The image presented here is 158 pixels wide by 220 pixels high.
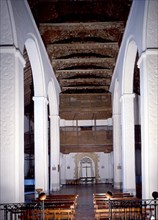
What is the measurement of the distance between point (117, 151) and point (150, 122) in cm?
1216

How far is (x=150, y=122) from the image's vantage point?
31.6 feet

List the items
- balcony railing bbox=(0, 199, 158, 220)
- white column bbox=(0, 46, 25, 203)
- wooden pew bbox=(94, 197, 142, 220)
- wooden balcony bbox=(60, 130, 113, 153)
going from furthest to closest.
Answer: wooden balcony bbox=(60, 130, 113, 153) < wooden pew bbox=(94, 197, 142, 220) < white column bbox=(0, 46, 25, 203) < balcony railing bbox=(0, 199, 158, 220)

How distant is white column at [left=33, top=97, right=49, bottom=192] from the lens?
49.4ft

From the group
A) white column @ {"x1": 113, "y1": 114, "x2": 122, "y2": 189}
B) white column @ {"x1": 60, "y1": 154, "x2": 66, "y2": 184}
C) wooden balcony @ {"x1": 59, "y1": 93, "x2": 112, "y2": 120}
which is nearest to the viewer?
white column @ {"x1": 113, "y1": 114, "x2": 122, "y2": 189}

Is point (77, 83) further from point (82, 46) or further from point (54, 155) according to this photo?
point (82, 46)

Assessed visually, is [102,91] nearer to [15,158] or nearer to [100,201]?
[100,201]

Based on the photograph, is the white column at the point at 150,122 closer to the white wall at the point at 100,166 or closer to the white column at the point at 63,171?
the white column at the point at 63,171

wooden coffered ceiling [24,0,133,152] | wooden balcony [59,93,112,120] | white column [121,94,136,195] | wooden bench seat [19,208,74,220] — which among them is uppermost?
wooden coffered ceiling [24,0,133,152]

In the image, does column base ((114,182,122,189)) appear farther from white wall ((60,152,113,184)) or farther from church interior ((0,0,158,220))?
white wall ((60,152,113,184))

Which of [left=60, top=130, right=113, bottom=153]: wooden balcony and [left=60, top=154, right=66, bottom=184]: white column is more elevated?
[left=60, top=130, right=113, bottom=153]: wooden balcony

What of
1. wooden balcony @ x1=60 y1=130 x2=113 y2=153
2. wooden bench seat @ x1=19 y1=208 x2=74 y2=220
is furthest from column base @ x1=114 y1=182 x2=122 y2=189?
wooden bench seat @ x1=19 y1=208 x2=74 y2=220

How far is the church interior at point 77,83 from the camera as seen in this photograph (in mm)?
9180

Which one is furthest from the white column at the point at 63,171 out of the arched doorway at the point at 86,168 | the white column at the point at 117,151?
the white column at the point at 117,151

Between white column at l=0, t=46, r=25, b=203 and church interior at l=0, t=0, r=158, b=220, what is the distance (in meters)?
0.02
